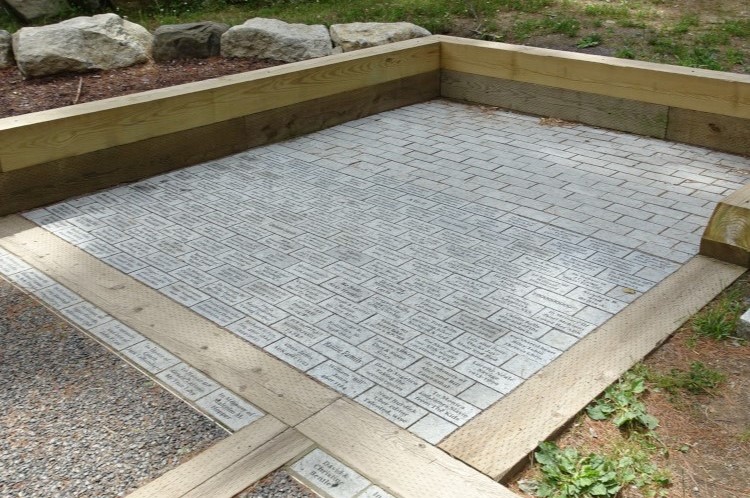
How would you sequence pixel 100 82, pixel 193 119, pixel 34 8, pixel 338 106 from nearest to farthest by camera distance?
pixel 193 119
pixel 100 82
pixel 338 106
pixel 34 8

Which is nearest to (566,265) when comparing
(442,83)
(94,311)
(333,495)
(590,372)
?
(590,372)

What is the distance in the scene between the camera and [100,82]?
6414 millimetres

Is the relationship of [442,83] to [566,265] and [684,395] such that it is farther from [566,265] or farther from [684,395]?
[684,395]

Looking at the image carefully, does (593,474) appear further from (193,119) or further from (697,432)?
(193,119)

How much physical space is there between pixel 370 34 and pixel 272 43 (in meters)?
0.98

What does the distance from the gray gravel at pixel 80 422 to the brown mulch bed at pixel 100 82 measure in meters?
2.92

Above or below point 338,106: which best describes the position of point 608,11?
above

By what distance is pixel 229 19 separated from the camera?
29.3 ft

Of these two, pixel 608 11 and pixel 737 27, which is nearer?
pixel 737 27

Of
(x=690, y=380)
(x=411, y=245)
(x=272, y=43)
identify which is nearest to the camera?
(x=690, y=380)

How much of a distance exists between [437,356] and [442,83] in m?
4.54

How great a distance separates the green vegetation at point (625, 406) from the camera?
9.29 feet

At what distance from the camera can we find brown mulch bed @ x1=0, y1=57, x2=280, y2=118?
5844 mm

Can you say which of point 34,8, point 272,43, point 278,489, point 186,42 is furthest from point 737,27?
point 34,8
